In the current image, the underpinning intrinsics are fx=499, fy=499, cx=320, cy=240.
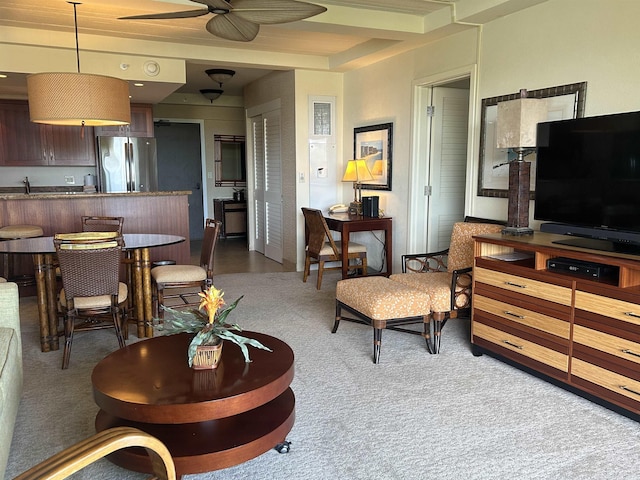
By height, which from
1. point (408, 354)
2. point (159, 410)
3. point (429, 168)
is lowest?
point (408, 354)

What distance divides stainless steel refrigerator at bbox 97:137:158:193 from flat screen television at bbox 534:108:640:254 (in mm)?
5794

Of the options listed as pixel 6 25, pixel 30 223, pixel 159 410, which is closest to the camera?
pixel 159 410

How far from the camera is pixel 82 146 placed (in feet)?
23.6

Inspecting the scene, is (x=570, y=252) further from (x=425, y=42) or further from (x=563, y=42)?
(x=425, y=42)

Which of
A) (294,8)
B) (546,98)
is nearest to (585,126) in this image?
(546,98)

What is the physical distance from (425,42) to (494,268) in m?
2.49

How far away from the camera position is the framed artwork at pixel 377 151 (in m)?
5.39

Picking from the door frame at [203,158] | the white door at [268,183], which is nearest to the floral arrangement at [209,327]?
the white door at [268,183]

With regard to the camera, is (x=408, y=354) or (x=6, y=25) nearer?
(x=408, y=354)

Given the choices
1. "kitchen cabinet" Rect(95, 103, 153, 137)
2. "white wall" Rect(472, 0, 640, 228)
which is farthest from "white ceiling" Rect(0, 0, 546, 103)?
"kitchen cabinet" Rect(95, 103, 153, 137)

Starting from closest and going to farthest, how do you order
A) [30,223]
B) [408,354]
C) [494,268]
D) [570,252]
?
[570,252] → [494,268] → [408,354] → [30,223]

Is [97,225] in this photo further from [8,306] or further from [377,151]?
[377,151]

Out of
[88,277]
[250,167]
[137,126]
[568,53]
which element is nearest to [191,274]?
[88,277]

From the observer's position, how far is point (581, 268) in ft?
8.91
